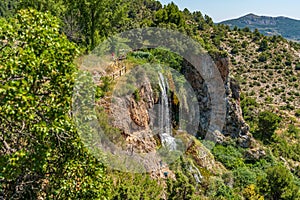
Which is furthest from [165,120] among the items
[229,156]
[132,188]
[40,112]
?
[40,112]

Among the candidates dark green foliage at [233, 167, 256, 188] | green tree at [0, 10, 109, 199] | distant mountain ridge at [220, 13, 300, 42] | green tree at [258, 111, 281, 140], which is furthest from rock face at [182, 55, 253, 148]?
distant mountain ridge at [220, 13, 300, 42]

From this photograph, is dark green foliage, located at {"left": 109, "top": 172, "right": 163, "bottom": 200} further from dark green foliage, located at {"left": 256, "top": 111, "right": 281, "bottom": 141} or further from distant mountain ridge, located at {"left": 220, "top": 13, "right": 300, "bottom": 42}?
distant mountain ridge, located at {"left": 220, "top": 13, "right": 300, "bottom": 42}

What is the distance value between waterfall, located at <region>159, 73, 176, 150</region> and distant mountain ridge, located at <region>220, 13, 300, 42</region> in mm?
134786

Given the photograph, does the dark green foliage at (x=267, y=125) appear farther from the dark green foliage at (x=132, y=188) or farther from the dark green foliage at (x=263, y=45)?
the dark green foliage at (x=132, y=188)

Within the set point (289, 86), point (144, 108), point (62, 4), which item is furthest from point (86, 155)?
point (289, 86)

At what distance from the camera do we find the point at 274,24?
163000 mm

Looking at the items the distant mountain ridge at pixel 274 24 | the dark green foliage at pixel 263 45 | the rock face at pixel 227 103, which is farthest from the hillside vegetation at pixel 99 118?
the distant mountain ridge at pixel 274 24

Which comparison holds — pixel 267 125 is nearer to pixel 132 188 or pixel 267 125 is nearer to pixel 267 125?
pixel 267 125

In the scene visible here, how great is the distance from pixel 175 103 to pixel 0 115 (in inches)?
680

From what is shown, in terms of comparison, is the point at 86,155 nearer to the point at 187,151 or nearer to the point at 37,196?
the point at 37,196

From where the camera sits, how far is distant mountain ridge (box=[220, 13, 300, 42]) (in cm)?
14950

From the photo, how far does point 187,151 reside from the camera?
1958 centimetres

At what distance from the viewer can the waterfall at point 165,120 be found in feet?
58.1

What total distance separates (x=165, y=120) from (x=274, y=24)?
163538 mm
